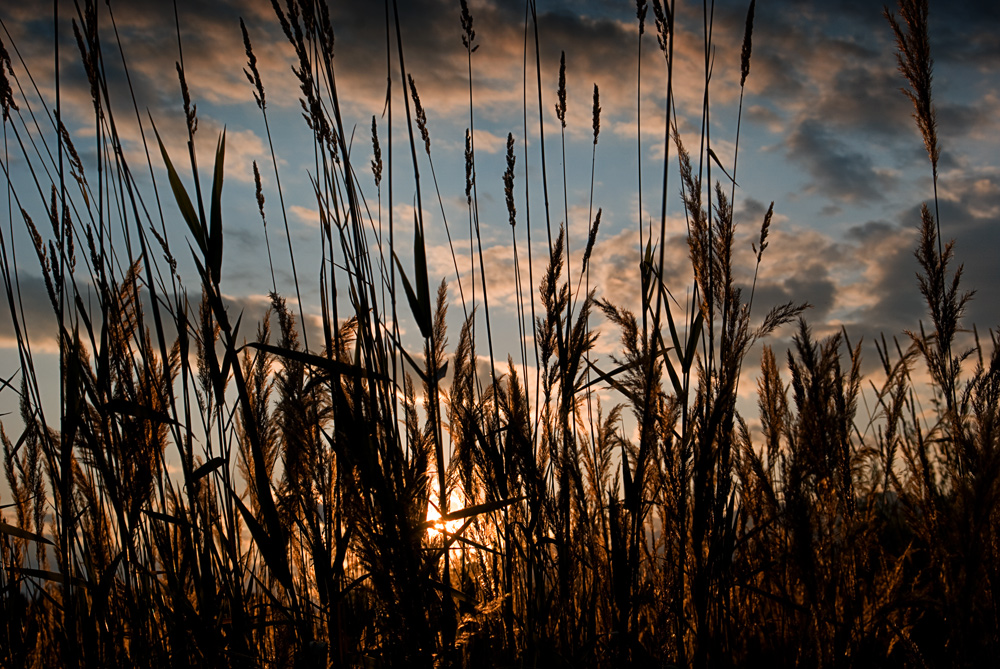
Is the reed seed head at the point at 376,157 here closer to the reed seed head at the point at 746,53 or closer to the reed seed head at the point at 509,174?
the reed seed head at the point at 509,174

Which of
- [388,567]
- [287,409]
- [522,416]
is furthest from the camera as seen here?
[522,416]

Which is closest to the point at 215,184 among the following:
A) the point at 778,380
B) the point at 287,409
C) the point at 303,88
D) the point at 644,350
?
the point at 303,88

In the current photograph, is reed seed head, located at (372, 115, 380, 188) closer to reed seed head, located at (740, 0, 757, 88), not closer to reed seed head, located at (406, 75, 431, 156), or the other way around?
reed seed head, located at (406, 75, 431, 156)

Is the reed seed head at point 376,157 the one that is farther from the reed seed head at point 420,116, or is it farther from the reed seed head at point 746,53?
the reed seed head at point 746,53

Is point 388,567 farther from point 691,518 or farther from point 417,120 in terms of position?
point 417,120

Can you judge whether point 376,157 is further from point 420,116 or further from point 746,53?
point 746,53

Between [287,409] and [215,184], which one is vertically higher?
[215,184]

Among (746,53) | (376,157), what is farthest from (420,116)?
(746,53)

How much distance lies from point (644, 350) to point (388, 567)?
2.75 feet

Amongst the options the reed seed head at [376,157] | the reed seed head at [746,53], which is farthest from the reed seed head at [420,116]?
the reed seed head at [746,53]

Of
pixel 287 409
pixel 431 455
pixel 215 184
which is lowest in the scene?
pixel 431 455

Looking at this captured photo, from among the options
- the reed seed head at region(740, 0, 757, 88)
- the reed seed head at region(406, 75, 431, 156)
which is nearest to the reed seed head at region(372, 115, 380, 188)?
the reed seed head at region(406, 75, 431, 156)

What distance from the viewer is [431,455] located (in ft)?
4.76

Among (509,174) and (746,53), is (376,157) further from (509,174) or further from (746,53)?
(746,53)
